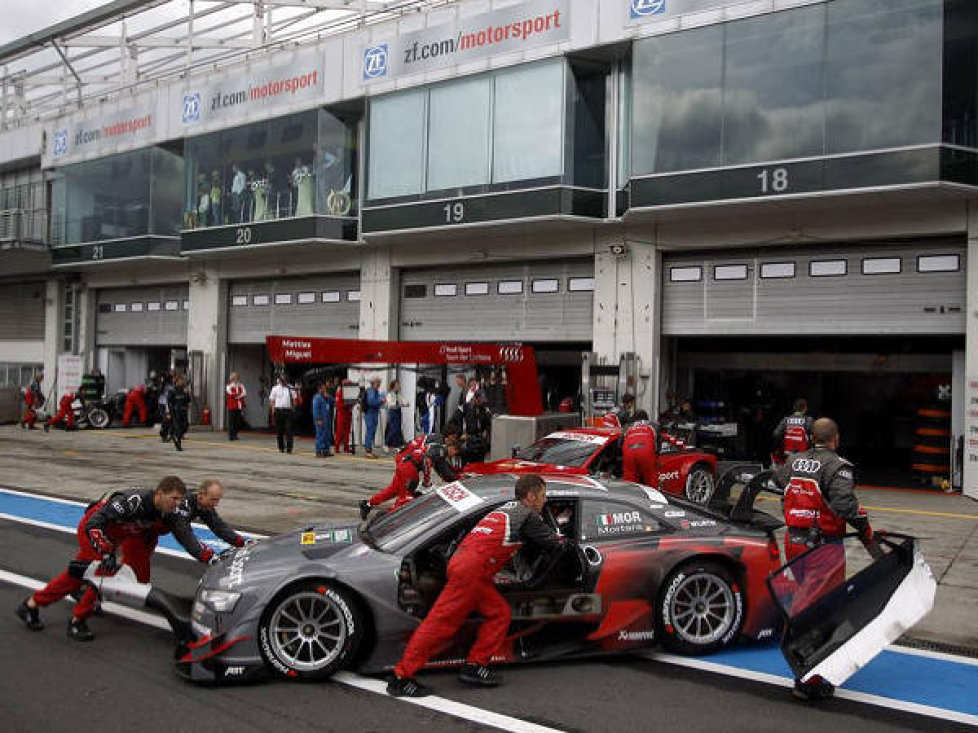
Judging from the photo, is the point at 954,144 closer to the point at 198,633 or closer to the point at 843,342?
the point at 843,342

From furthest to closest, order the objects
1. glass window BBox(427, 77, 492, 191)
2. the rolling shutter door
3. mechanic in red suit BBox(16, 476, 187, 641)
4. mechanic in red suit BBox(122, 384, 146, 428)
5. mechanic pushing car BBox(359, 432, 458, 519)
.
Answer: the rolling shutter door → mechanic in red suit BBox(122, 384, 146, 428) → glass window BBox(427, 77, 492, 191) → mechanic pushing car BBox(359, 432, 458, 519) → mechanic in red suit BBox(16, 476, 187, 641)

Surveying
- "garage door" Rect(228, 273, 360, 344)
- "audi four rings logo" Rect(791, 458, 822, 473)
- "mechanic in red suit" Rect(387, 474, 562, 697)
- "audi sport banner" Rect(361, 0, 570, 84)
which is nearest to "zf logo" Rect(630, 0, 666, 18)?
"audi sport banner" Rect(361, 0, 570, 84)

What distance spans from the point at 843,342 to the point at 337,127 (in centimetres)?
1372

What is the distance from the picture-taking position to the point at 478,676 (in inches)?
223

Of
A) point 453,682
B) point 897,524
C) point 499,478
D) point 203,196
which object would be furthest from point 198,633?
point 203,196

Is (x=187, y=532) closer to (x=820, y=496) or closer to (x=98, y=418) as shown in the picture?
(x=820, y=496)

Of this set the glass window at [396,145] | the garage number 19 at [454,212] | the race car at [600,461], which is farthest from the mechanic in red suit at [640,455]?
the glass window at [396,145]

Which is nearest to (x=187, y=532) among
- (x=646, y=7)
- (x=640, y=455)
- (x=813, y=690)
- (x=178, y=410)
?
(x=813, y=690)

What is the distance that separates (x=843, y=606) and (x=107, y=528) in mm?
5021

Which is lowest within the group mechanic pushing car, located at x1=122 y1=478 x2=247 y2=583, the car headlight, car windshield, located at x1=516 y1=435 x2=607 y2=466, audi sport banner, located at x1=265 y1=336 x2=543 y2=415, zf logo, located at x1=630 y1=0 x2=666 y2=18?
the car headlight

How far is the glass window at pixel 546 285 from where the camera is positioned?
834 inches

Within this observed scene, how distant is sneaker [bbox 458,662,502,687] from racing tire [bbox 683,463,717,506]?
766cm

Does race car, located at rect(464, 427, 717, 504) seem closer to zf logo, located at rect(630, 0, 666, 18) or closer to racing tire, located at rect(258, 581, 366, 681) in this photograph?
racing tire, located at rect(258, 581, 366, 681)

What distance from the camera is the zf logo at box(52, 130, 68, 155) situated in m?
31.9
